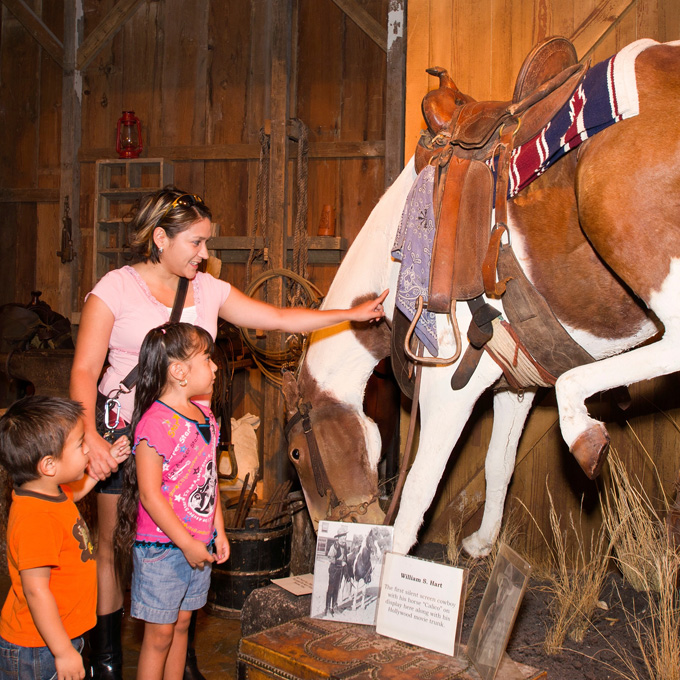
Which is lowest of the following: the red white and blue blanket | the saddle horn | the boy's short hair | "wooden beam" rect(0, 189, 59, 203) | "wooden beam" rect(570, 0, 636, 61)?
the boy's short hair

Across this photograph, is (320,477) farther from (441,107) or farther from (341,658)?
(441,107)

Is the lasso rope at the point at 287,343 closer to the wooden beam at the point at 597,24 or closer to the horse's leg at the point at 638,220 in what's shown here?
the wooden beam at the point at 597,24

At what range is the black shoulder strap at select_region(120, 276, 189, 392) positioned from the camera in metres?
2.10

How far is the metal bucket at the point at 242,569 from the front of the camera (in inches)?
131

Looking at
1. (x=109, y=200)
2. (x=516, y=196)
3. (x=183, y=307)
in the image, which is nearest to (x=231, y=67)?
(x=109, y=200)

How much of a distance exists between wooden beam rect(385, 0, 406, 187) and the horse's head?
6.86 feet

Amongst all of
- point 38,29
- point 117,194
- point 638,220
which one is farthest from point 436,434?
point 38,29

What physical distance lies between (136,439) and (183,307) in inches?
19.9

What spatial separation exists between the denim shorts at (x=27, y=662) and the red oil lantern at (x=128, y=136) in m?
3.88

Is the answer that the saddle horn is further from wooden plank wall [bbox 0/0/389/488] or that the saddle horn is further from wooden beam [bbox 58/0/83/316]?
wooden beam [bbox 58/0/83/316]

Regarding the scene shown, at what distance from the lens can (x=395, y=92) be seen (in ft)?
14.0

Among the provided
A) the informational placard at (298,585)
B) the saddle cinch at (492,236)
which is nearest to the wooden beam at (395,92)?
the saddle cinch at (492,236)

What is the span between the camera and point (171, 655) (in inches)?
79.7

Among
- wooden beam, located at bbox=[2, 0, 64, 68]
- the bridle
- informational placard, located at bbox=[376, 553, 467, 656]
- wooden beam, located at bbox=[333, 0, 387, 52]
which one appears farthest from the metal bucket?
wooden beam, located at bbox=[2, 0, 64, 68]
